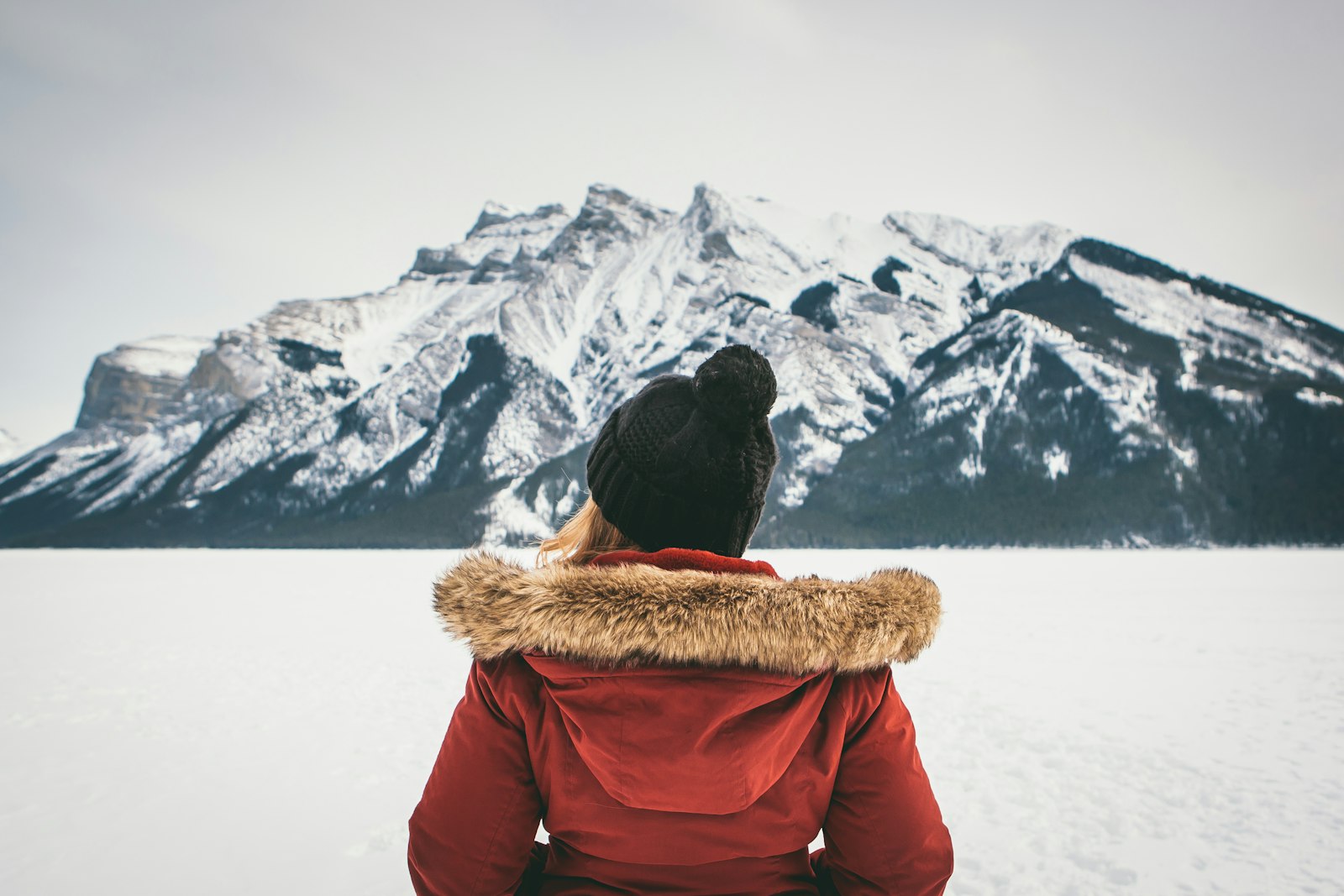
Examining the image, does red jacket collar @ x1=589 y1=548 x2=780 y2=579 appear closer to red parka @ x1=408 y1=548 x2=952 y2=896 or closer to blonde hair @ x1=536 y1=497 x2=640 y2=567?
red parka @ x1=408 y1=548 x2=952 y2=896

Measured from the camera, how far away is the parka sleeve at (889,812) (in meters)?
1.48

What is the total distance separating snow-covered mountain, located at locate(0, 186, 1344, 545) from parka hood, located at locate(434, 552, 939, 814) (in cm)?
8381

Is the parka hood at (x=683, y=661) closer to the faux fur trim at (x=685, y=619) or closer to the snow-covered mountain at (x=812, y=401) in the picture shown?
the faux fur trim at (x=685, y=619)

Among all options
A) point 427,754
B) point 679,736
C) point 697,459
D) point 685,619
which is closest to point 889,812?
point 679,736

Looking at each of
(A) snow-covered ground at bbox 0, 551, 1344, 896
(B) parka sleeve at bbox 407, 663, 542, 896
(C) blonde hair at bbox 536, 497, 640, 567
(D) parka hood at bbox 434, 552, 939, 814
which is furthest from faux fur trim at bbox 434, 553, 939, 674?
(A) snow-covered ground at bbox 0, 551, 1344, 896

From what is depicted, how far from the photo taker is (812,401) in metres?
125

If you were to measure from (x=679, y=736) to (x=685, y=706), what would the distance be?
0.17 ft

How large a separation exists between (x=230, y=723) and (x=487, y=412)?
145238 millimetres

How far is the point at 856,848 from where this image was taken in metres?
1.51

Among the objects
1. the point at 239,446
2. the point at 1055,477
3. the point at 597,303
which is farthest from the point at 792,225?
the point at 239,446

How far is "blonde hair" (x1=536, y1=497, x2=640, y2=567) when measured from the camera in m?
1.74

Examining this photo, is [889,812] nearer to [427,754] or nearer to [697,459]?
[697,459]

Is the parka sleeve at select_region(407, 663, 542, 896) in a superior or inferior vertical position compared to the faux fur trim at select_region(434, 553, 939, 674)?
inferior

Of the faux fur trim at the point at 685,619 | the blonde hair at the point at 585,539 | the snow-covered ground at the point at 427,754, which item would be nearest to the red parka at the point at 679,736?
the faux fur trim at the point at 685,619
